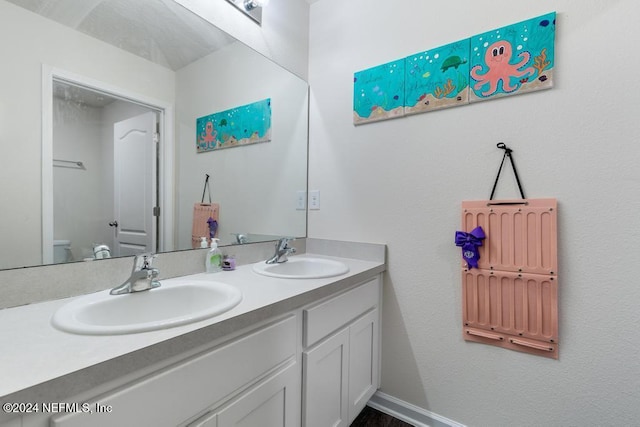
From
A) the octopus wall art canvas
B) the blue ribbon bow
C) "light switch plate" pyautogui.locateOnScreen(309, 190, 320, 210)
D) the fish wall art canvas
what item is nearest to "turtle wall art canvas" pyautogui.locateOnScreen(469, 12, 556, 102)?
the octopus wall art canvas

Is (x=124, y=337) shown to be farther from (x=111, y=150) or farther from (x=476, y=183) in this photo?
(x=476, y=183)

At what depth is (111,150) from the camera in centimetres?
108

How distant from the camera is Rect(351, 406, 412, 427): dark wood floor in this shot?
1479mm

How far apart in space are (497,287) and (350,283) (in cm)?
65

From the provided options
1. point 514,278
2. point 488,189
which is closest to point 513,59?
point 488,189

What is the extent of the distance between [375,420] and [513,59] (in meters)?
1.84

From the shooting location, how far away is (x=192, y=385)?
2.33ft

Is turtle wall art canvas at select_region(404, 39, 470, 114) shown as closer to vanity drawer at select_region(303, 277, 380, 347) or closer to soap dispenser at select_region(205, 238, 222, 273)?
vanity drawer at select_region(303, 277, 380, 347)

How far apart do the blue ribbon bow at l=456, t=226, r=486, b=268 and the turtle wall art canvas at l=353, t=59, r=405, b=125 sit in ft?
2.27

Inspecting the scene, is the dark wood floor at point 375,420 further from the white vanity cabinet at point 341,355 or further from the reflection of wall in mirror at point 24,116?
the reflection of wall in mirror at point 24,116

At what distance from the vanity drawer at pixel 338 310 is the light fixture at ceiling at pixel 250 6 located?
1524 mm

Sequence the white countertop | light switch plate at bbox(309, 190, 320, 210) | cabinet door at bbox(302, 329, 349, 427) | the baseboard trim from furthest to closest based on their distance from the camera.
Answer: light switch plate at bbox(309, 190, 320, 210) → the baseboard trim → cabinet door at bbox(302, 329, 349, 427) → the white countertop

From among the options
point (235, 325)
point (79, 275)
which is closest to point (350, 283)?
point (235, 325)

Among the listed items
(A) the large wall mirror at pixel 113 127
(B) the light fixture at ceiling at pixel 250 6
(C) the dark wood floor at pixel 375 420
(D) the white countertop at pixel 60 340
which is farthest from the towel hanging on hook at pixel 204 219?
(C) the dark wood floor at pixel 375 420
